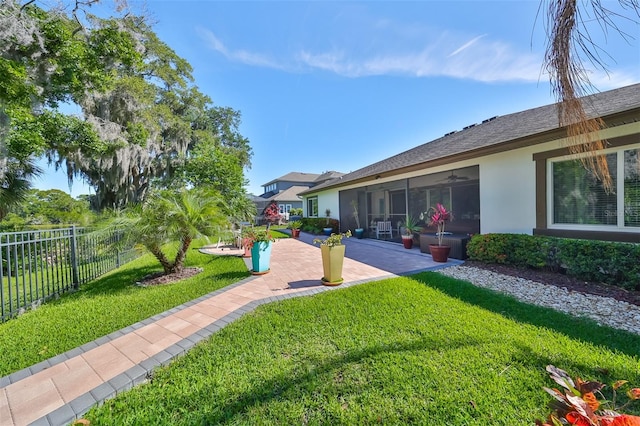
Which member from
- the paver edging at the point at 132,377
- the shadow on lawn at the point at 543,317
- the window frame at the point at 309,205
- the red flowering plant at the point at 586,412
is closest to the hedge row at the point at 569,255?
the shadow on lawn at the point at 543,317

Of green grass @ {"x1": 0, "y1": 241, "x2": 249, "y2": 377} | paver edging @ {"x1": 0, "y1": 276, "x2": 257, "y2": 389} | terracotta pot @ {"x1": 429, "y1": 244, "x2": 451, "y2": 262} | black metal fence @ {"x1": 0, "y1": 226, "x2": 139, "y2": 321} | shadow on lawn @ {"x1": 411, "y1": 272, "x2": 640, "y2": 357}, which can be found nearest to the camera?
paver edging @ {"x1": 0, "y1": 276, "x2": 257, "y2": 389}

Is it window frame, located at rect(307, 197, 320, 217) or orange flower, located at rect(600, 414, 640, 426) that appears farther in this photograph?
window frame, located at rect(307, 197, 320, 217)

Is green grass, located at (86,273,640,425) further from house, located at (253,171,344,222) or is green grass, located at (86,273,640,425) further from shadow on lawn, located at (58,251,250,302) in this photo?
house, located at (253,171,344,222)

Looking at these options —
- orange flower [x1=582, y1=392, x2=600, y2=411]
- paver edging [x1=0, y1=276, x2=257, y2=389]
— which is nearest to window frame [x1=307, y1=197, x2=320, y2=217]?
paver edging [x1=0, y1=276, x2=257, y2=389]

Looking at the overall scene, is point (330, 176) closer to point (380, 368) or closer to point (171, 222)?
point (171, 222)

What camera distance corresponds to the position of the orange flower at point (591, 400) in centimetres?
102

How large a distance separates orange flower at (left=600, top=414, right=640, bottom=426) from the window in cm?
1967

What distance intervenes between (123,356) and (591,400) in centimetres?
400

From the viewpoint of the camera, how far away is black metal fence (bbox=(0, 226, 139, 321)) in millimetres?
4448

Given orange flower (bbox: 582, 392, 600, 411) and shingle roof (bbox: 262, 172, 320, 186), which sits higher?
shingle roof (bbox: 262, 172, 320, 186)

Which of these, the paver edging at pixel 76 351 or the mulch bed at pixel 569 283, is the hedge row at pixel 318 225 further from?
the paver edging at pixel 76 351

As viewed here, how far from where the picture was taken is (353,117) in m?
16.3

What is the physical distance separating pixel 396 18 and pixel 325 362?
826 cm

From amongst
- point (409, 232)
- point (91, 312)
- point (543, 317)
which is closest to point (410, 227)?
point (409, 232)
